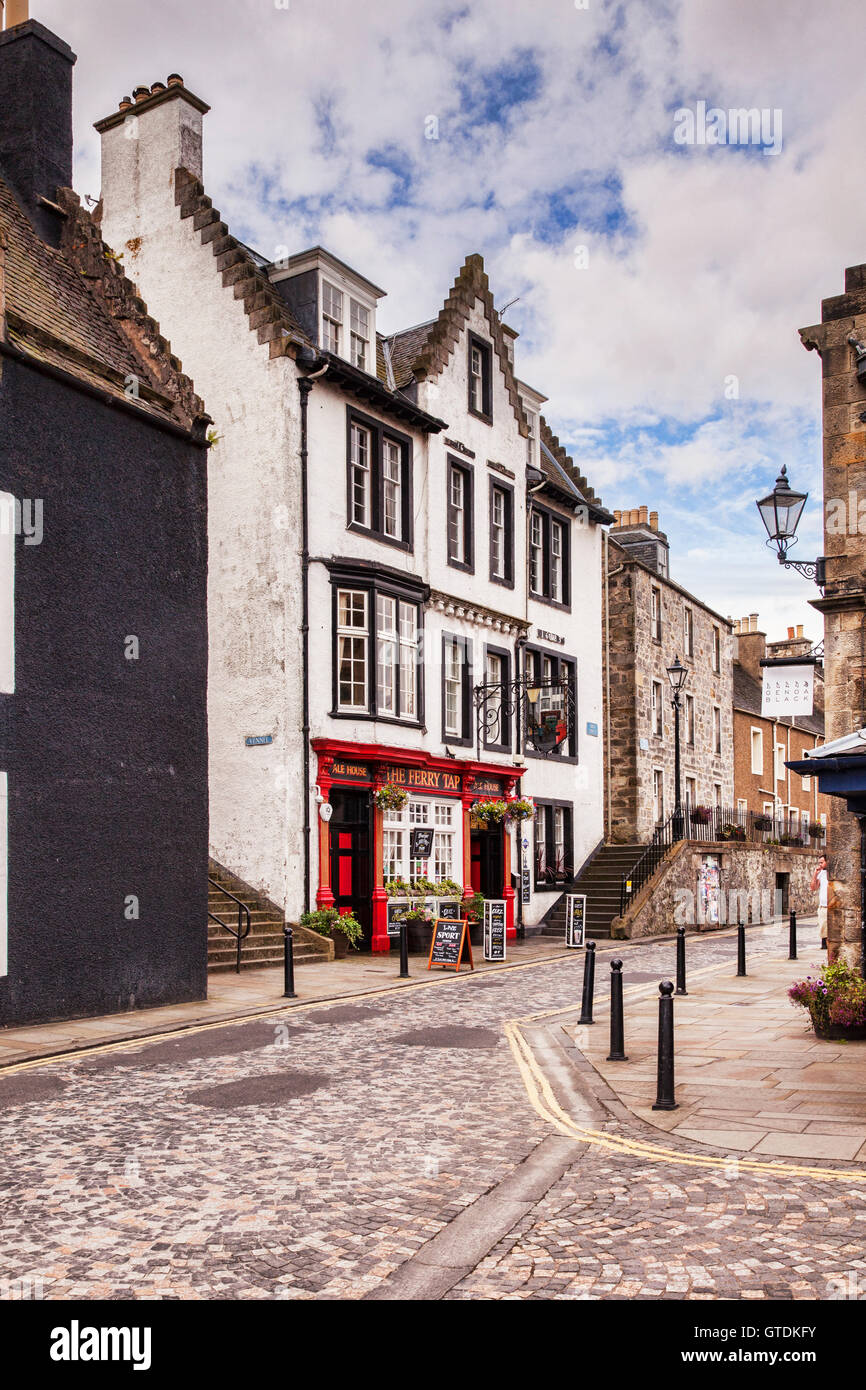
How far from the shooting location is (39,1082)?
9828 mm

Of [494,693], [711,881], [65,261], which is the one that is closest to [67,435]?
[65,261]

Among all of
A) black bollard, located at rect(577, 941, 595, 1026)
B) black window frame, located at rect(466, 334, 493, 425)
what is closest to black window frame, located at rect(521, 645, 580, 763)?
black window frame, located at rect(466, 334, 493, 425)

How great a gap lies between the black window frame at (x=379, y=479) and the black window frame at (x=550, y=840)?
27.7 ft

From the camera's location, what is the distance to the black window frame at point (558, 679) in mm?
30062

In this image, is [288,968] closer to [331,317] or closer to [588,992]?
[588,992]

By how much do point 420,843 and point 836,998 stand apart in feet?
44.3

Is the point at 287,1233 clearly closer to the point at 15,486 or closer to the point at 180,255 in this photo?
the point at 15,486

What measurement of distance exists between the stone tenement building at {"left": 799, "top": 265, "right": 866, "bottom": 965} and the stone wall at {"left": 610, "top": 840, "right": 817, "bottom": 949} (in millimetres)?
16194

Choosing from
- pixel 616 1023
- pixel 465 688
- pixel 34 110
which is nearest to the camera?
pixel 616 1023

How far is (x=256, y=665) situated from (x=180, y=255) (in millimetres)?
8658

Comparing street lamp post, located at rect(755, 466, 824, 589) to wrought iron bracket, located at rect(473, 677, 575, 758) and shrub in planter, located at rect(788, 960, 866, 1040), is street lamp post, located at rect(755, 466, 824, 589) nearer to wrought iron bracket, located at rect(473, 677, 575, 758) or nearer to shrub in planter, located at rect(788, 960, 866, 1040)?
shrub in planter, located at rect(788, 960, 866, 1040)

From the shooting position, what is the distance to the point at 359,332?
25.0m

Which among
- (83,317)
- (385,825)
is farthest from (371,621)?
(83,317)
